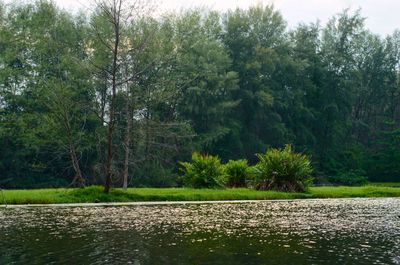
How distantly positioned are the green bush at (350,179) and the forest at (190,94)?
0.35 metres

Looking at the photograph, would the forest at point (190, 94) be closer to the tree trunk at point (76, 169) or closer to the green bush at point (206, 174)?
the tree trunk at point (76, 169)

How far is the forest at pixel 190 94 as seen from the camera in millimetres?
50281

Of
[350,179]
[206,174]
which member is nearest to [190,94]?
[350,179]

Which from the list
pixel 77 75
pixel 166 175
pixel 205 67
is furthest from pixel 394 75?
pixel 77 75

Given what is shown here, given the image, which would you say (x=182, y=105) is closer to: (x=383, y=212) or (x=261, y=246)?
(x=383, y=212)

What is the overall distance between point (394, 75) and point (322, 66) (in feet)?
50.9

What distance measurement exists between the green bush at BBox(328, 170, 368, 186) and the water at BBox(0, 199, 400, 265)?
48.2 metres

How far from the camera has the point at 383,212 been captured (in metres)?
21.6

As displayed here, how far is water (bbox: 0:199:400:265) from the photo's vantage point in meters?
11.3

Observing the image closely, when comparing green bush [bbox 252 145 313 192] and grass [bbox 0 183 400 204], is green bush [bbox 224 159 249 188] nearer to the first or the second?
green bush [bbox 252 145 313 192]

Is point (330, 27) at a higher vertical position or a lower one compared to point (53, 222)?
higher

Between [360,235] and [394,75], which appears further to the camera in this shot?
[394,75]

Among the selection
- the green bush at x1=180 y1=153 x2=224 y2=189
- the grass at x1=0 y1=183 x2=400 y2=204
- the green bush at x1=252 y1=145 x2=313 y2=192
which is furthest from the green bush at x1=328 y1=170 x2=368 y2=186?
the green bush at x1=180 y1=153 x2=224 y2=189

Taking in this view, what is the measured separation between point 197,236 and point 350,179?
58121 mm
